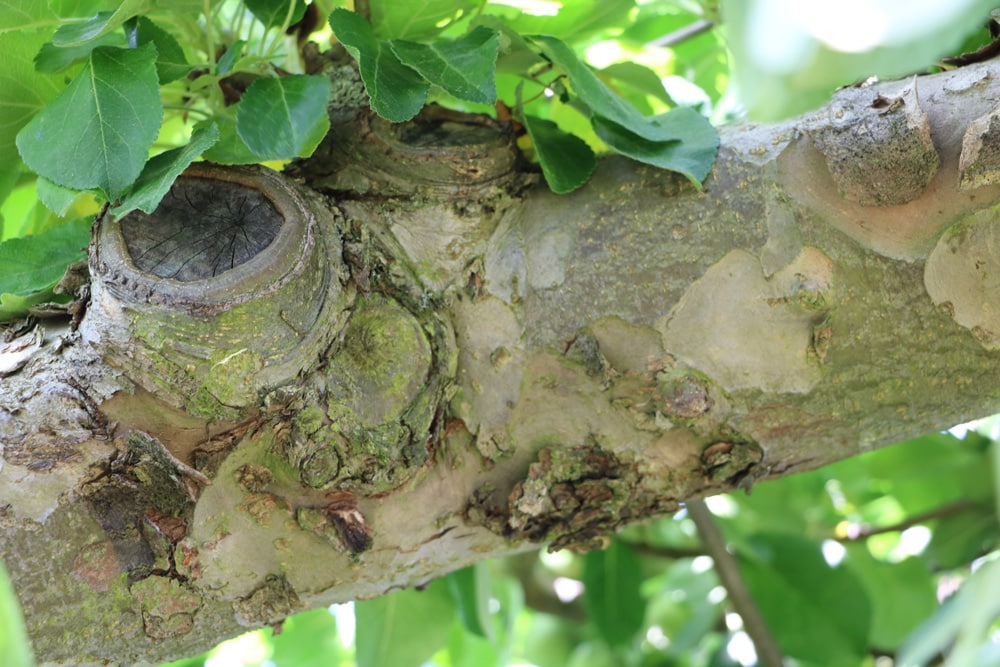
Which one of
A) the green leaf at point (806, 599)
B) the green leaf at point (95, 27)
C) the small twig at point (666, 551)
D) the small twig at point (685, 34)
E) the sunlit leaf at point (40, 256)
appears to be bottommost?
the small twig at point (666, 551)

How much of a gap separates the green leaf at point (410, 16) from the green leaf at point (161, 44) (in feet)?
0.60

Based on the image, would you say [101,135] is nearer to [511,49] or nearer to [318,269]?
[318,269]

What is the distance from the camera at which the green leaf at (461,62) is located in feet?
2.57

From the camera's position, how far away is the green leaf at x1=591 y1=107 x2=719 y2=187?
0.83 m

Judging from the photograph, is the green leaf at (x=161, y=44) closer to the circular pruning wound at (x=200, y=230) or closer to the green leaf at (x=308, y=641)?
the circular pruning wound at (x=200, y=230)

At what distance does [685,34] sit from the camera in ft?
4.87

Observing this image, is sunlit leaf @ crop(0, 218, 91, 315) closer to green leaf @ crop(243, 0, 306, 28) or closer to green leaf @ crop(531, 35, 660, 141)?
green leaf @ crop(243, 0, 306, 28)

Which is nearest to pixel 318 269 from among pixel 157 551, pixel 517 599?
pixel 157 551

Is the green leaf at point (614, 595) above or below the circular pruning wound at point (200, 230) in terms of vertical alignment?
below

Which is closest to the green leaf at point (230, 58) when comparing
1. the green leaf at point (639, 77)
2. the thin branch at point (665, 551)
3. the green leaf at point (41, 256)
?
the green leaf at point (41, 256)

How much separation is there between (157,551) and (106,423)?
4.4 inches

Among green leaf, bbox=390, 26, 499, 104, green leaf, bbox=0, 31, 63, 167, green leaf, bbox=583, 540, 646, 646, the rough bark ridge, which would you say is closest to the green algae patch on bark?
the rough bark ridge

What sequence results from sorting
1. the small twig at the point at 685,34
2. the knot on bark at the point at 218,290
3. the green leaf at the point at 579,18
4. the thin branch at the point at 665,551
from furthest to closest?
the thin branch at the point at 665,551 < the small twig at the point at 685,34 < the green leaf at the point at 579,18 < the knot on bark at the point at 218,290

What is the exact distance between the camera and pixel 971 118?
740 mm
